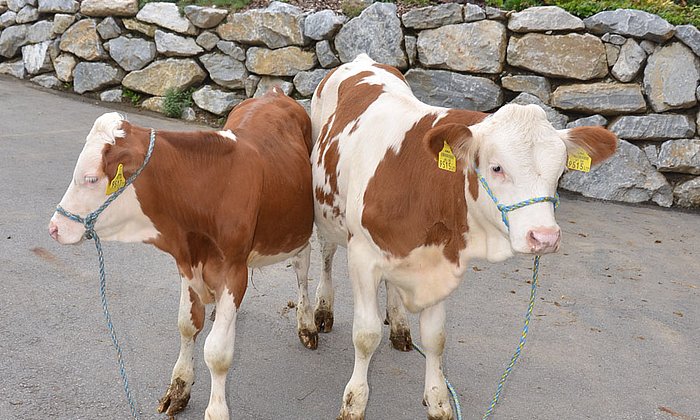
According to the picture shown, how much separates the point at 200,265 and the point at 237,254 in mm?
220

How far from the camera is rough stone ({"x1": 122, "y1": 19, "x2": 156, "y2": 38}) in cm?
1036

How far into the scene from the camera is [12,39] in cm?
1185

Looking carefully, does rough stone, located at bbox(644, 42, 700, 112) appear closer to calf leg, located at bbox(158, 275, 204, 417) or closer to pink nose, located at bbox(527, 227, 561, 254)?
pink nose, located at bbox(527, 227, 561, 254)

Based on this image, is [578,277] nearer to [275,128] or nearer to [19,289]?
[275,128]

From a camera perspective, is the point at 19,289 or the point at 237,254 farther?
the point at 19,289

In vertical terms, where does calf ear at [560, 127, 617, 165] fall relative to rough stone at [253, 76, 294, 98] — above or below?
above

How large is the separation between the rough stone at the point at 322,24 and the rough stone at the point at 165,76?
1778mm

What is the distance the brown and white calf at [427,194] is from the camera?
294cm

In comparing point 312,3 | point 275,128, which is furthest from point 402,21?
point 275,128

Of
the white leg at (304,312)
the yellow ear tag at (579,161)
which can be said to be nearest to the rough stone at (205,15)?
the white leg at (304,312)

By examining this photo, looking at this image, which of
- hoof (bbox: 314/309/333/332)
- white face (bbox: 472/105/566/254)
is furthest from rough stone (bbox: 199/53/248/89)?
white face (bbox: 472/105/566/254)

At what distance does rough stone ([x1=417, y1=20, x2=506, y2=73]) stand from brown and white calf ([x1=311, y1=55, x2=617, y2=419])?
4375mm

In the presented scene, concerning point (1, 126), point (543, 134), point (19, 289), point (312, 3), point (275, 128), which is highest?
point (543, 134)

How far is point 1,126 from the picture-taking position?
9359 millimetres
